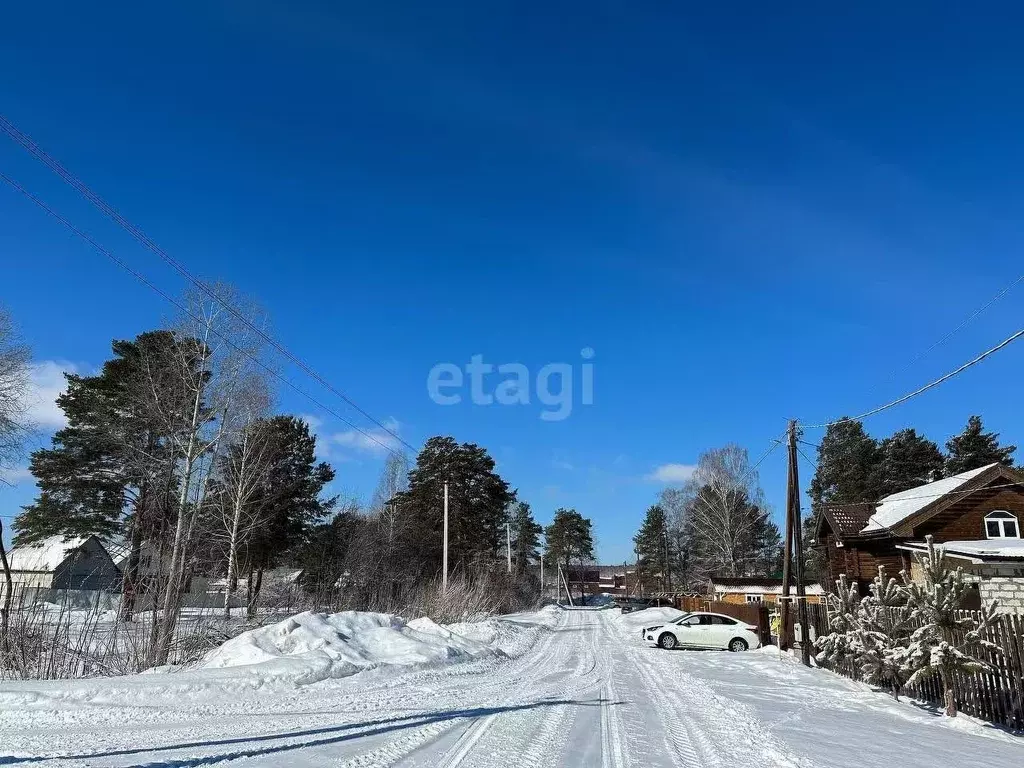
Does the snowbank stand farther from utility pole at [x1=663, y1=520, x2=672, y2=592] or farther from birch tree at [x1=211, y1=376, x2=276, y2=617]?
utility pole at [x1=663, y1=520, x2=672, y2=592]

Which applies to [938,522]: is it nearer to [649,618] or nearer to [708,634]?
[708,634]

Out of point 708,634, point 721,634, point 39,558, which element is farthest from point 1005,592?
point 39,558

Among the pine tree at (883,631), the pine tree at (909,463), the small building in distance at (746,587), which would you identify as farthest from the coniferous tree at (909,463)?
the pine tree at (883,631)

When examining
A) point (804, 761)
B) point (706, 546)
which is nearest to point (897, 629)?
point (804, 761)

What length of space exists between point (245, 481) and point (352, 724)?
22189mm

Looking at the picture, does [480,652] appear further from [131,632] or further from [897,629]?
[897,629]

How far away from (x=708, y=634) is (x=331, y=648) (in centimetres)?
1550

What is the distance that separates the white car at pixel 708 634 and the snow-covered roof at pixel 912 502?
460 inches

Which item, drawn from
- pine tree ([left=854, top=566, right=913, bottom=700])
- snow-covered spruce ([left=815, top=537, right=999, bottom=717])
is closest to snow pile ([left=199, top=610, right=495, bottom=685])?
pine tree ([left=854, top=566, right=913, bottom=700])

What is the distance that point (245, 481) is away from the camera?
2769 centimetres

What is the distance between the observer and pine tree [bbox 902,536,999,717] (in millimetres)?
9445

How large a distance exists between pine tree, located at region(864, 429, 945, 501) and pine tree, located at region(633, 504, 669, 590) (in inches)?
1076

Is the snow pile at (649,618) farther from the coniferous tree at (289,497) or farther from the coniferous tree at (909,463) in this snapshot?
the coniferous tree at (909,463)

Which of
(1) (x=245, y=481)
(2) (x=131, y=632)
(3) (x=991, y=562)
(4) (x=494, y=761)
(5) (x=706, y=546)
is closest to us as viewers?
(4) (x=494, y=761)
